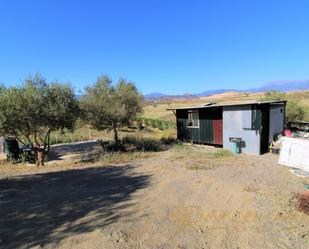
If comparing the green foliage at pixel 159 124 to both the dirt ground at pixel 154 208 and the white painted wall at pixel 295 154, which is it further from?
the dirt ground at pixel 154 208

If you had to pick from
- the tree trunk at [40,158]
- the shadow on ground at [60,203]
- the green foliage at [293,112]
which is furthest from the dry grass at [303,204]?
the green foliage at [293,112]

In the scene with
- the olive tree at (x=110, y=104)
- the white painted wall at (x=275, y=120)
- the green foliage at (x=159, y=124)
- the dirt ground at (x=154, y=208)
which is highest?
the olive tree at (x=110, y=104)

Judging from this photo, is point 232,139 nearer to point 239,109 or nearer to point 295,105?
point 239,109

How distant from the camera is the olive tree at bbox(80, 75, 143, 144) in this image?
1491 cm

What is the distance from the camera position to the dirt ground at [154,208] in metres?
4.36

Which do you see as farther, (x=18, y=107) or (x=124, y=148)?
(x=124, y=148)

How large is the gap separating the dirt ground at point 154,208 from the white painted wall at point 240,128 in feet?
9.76

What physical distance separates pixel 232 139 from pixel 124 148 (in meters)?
6.30

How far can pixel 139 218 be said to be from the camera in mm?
5211

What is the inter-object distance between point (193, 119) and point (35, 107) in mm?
9383

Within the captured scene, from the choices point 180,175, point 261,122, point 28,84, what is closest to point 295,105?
point 261,122

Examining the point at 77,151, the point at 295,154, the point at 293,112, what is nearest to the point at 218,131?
the point at 295,154

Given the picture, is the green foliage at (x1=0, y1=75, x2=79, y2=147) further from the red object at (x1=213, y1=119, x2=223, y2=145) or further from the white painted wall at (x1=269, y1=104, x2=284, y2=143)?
the white painted wall at (x1=269, y1=104, x2=284, y2=143)

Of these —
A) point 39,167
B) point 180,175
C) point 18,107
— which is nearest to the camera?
point 180,175
